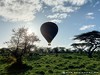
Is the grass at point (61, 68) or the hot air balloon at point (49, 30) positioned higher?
the hot air balloon at point (49, 30)

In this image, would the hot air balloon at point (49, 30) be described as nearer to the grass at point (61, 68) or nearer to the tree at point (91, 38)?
the grass at point (61, 68)

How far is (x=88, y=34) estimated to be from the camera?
61.3 meters

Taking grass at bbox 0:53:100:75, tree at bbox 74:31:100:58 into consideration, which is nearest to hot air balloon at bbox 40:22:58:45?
grass at bbox 0:53:100:75

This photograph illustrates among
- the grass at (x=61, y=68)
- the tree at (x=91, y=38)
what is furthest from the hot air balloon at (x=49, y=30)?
the tree at (x=91, y=38)

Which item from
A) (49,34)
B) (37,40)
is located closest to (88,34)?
(37,40)

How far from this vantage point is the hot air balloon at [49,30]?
3266cm

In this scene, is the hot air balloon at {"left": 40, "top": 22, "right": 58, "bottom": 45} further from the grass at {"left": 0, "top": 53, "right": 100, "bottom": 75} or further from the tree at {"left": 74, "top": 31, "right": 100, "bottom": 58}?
the tree at {"left": 74, "top": 31, "right": 100, "bottom": 58}

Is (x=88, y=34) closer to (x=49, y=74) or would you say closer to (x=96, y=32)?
(x=96, y=32)

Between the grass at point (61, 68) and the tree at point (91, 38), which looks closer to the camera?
the grass at point (61, 68)

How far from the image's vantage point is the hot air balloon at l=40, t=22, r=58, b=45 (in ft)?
107

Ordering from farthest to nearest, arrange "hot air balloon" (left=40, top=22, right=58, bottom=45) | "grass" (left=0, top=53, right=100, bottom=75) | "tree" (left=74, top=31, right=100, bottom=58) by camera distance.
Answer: "tree" (left=74, top=31, right=100, bottom=58)
"grass" (left=0, top=53, right=100, bottom=75)
"hot air balloon" (left=40, top=22, right=58, bottom=45)

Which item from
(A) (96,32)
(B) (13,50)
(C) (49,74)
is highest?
(A) (96,32)

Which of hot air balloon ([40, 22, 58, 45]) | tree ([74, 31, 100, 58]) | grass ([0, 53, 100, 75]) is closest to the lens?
hot air balloon ([40, 22, 58, 45])

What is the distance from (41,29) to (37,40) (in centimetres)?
1523
